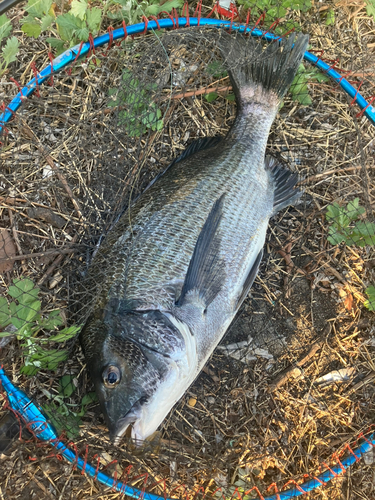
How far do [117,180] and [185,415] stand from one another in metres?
2.04

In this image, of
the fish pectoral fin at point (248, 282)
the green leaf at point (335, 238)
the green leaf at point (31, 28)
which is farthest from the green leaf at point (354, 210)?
the green leaf at point (31, 28)

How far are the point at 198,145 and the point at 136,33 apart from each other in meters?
1.03

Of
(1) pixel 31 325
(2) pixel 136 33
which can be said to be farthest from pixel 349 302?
(2) pixel 136 33

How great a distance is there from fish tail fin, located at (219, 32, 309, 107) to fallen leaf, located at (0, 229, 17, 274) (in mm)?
2211

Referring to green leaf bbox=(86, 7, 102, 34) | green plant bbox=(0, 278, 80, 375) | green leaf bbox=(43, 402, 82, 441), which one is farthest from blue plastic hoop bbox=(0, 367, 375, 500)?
green leaf bbox=(86, 7, 102, 34)

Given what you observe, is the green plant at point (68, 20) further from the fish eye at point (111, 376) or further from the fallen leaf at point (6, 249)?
the fish eye at point (111, 376)

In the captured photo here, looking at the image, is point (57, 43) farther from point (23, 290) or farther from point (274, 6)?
point (23, 290)

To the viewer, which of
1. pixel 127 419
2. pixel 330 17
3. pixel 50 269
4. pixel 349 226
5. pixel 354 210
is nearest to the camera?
pixel 127 419

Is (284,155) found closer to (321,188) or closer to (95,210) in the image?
(321,188)

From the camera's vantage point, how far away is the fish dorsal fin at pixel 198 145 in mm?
3131

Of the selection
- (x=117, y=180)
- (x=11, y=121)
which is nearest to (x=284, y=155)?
(x=117, y=180)

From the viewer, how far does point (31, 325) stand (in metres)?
2.76

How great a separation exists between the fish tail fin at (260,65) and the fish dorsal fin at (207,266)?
3.38ft

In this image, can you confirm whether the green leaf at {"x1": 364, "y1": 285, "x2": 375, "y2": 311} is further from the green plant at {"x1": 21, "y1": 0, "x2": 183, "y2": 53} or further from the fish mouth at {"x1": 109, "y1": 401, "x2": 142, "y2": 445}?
the green plant at {"x1": 21, "y1": 0, "x2": 183, "y2": 53}
